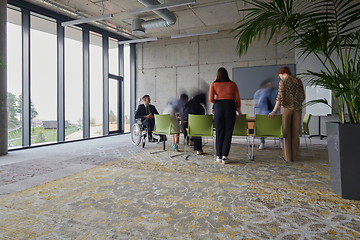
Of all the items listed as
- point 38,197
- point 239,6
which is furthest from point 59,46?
point 38,197

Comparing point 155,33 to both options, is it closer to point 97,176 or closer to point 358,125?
point 97,176

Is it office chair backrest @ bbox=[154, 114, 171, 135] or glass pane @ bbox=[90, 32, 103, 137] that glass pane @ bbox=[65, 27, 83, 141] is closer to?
glass pane @ bbox=[90, 32, 103, 137]

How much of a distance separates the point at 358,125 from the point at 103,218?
2576 mm

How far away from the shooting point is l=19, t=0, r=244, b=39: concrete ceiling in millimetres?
6953

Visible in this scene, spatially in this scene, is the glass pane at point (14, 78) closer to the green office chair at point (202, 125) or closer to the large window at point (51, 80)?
the large window at point (51, 80)

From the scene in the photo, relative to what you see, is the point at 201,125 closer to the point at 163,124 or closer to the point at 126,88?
the point at 163,124

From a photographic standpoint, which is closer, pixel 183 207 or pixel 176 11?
pixel 183 207

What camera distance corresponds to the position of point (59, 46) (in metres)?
7.41

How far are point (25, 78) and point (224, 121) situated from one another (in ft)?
18.7

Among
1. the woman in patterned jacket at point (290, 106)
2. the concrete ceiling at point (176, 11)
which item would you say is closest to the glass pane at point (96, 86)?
the concrete ceiling at point (176, 11)

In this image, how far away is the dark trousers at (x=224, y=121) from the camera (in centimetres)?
403

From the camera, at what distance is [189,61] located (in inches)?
399

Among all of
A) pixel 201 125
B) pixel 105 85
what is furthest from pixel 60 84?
pixel 201 125

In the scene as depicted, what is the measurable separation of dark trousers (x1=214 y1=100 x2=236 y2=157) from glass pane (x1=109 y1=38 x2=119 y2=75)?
6953 mm
